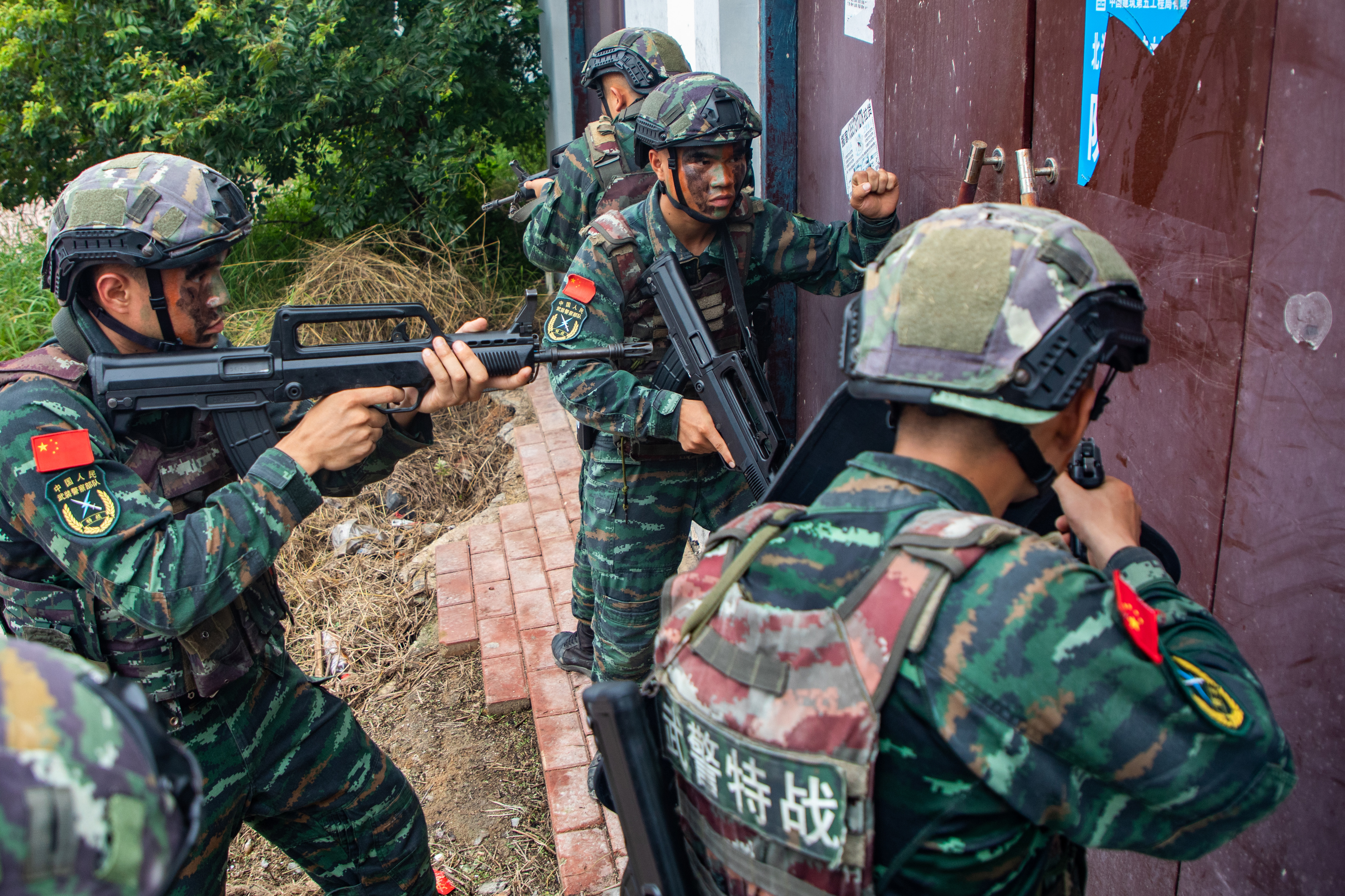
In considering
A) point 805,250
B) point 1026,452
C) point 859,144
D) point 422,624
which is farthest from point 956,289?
point 422,624

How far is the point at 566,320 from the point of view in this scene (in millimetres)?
3053

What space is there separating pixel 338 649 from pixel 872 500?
3642 millimetres

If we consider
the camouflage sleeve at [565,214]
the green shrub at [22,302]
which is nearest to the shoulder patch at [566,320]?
the camouflage sleeve at [565,214]

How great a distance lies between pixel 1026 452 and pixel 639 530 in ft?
6.87

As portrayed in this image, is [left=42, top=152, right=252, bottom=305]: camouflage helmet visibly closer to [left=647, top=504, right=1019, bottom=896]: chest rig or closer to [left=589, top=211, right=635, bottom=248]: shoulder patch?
[left=589, top=211, right=635, bottom=248]: shoulder patch

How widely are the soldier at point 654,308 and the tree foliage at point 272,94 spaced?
450cm

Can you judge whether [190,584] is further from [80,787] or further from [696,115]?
[696,115]

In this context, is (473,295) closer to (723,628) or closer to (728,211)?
(728,211)

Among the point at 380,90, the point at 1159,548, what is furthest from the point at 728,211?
the point at 380,90

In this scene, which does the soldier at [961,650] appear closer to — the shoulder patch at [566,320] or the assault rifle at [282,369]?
the assault rifle at [282,369]

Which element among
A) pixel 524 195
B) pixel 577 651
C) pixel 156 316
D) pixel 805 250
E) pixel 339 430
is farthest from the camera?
pixel 524 195

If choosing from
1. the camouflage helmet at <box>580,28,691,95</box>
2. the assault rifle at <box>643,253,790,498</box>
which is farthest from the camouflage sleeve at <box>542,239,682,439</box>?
the camouflage helmet at <box>580,28,691,95</box>

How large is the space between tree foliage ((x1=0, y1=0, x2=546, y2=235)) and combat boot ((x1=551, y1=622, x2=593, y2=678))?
4335 millimetres

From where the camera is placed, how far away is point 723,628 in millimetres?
1237
